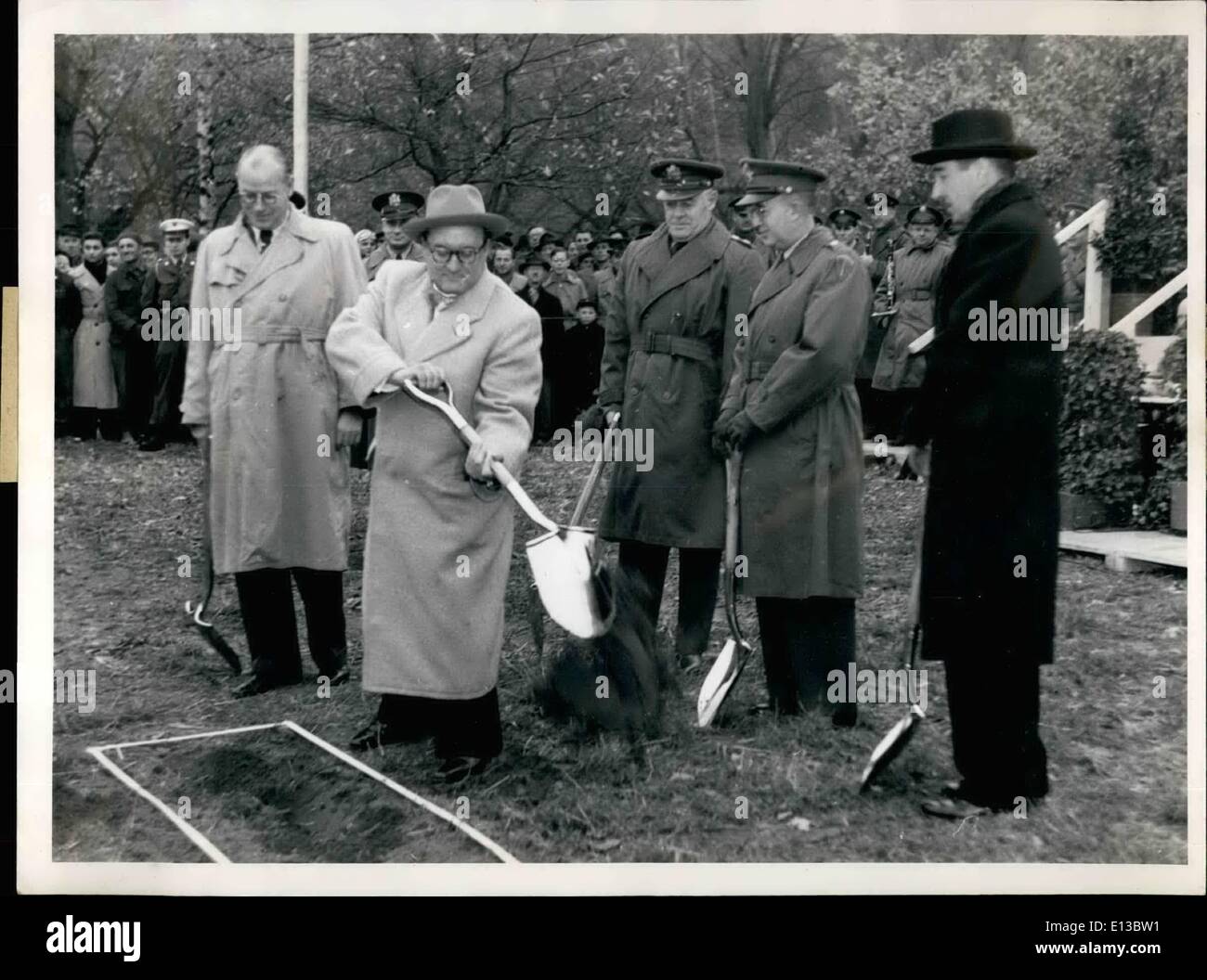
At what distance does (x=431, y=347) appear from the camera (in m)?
4.66

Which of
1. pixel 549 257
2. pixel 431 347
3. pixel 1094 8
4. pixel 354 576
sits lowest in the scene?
pixel 354 576

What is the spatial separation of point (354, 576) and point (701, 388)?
1348 millimetres

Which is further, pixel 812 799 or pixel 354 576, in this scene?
pixel 354 576

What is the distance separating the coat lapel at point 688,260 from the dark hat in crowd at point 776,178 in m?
0.18

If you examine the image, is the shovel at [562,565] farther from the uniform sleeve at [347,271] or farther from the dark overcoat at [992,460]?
the dark overcoat at [992,460]

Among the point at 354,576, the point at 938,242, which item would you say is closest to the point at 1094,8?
the point at 938,242

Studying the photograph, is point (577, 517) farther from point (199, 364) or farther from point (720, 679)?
point (199, 364)

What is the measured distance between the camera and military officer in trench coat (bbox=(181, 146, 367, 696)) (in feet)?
16.2

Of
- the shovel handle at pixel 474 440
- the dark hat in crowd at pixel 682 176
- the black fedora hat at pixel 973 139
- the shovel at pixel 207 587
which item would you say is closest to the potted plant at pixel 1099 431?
the black fedora hat at pixel 973 139

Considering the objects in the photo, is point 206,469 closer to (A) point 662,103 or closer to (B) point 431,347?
(B) point 431,347

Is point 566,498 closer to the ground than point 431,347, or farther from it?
closer to the ground

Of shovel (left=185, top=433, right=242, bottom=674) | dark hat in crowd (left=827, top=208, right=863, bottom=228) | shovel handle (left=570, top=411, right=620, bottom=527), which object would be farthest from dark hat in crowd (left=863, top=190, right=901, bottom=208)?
shovel (left=185, top=433, right=242, bottom=674)
